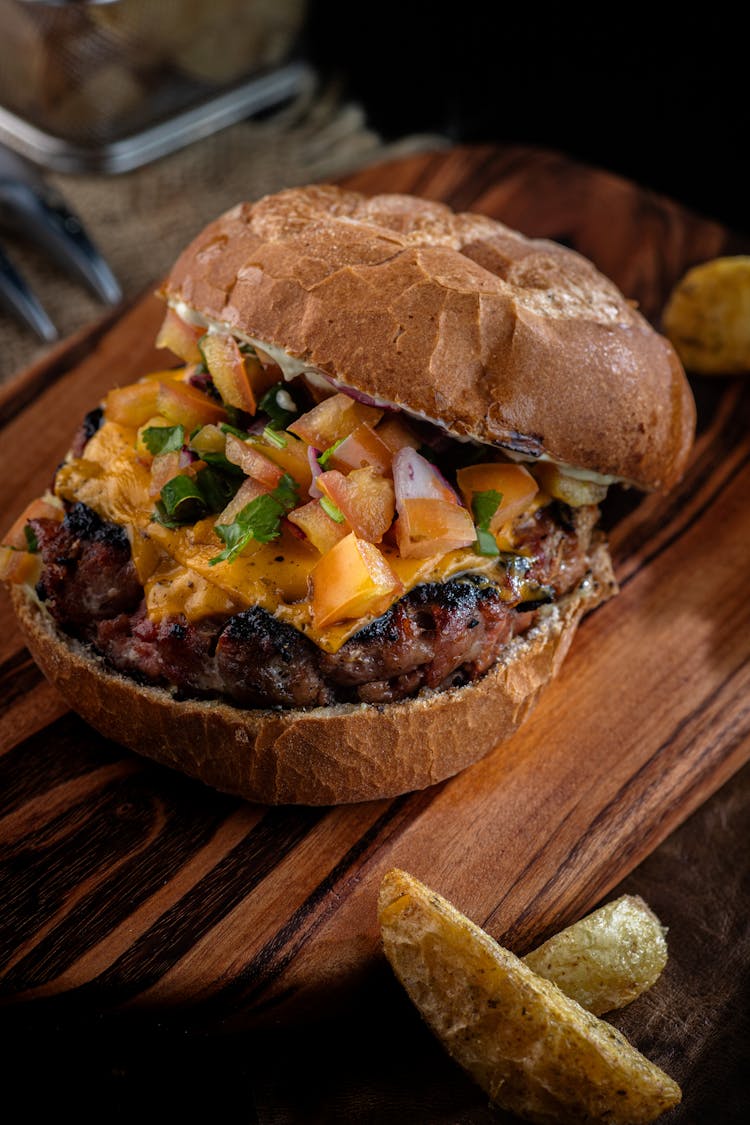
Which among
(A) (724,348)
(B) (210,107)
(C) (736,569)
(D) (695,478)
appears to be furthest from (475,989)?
(B) (210,107)

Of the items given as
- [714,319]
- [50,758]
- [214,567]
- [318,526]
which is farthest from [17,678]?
[714,319]

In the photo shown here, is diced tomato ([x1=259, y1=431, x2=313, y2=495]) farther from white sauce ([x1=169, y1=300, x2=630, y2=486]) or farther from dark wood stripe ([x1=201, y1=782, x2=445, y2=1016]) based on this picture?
dark wood stripe ([x1=201, y1=782, x2=445, y2=1016])

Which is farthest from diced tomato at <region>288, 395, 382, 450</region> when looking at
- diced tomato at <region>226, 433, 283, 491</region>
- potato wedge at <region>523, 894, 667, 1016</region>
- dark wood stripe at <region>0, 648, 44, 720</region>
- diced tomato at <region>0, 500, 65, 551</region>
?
potato wedge at <region>523, 894, 667, 1016</region>

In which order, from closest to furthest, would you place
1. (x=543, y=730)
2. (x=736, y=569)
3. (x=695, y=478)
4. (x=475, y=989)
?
(x=475, y=989) → (x=543, y=730) → (x=736, y=569) → (x=695, y=478)

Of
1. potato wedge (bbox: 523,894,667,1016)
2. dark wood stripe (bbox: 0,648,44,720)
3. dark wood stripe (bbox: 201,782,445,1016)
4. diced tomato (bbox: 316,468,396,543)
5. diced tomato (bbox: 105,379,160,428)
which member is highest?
diced tomato (bbox: 316,468,396,543)

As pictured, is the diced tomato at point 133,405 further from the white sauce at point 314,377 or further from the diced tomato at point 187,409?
the white sauce at point 314,377

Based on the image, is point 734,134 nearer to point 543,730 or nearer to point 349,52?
point 349,52

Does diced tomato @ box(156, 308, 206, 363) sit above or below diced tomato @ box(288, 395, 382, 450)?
below
